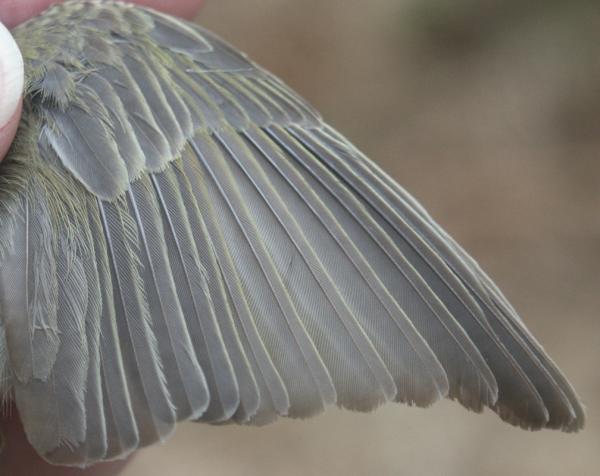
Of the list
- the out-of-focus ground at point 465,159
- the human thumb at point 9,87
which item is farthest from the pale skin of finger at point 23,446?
the out-of-focus ground at point 465,159

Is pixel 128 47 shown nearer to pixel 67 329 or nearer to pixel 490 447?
pixel 67 329

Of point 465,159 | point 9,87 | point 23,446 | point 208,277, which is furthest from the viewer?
point 465,159

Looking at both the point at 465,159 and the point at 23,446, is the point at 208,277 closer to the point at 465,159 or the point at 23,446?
the point at 23,446

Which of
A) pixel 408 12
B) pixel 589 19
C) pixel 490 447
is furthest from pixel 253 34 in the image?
pixel 490 447

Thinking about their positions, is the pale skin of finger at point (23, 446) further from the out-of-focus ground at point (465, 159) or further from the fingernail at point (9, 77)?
the out-of-focus ground at point (465, 159)

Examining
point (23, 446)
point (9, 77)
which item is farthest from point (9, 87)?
point (23, 446)

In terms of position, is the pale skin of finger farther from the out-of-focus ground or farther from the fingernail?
the out-of-focus ground
